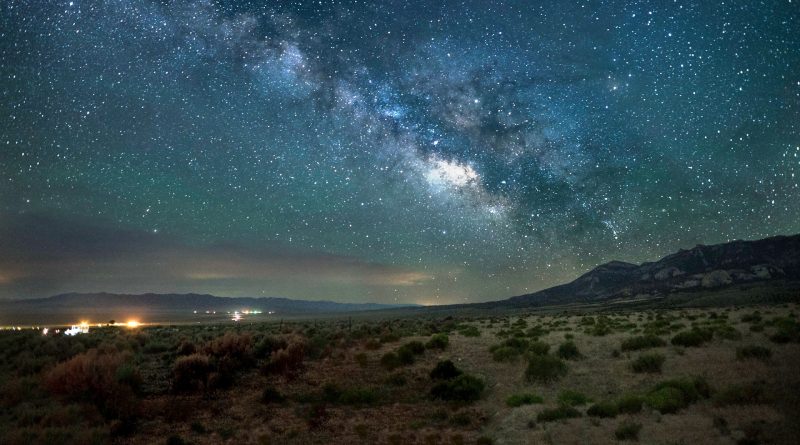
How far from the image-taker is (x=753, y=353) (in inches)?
673

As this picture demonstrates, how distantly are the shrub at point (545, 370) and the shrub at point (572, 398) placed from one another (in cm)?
278

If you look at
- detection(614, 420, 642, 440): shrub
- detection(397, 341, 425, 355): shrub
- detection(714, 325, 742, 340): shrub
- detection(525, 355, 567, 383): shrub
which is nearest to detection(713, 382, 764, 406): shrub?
detection(614, 420, 642, 440): shrub

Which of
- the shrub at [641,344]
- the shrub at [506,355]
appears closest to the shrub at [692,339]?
the shrub at [641,344]

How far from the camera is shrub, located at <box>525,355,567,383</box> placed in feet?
56.6

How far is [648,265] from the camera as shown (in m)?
176

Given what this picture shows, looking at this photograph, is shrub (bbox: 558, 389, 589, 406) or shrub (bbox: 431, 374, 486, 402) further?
shrub (bbox: 431, 374, 486, 402)

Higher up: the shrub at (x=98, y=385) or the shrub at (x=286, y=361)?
the shrub at (x=98, y=385)

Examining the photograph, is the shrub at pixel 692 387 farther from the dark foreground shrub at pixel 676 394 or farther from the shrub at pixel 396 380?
the shrub at pixel 396 380

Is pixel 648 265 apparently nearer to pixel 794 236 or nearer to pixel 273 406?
pixel 794 236

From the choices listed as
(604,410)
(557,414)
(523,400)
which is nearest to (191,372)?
(523,400)

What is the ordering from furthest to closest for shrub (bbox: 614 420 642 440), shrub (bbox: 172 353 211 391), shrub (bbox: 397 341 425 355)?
1. shrub (bbox: 397 341 425 355)
2. shrub (bbox: 172 353 211 391)
3. shrub (bbox: 614 420 642 440)

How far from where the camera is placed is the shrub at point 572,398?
531 inches

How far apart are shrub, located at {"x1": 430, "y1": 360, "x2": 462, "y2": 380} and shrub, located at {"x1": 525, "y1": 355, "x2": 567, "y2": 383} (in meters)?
3.08

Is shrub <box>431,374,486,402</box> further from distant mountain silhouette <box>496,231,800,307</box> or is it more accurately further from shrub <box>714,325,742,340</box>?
distant mountain silhouette <box>496,231,800,307</box>
